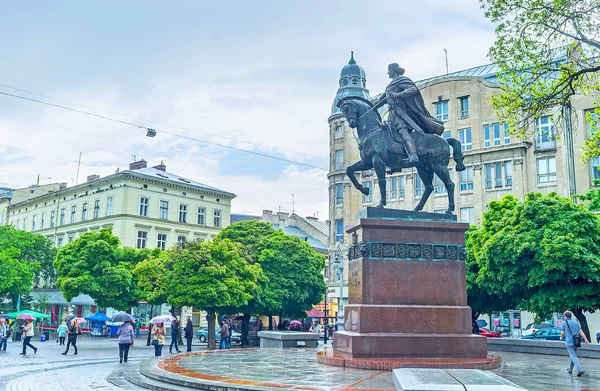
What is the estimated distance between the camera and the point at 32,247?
5394 cm

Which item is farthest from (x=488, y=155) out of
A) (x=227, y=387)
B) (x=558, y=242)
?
(x=227, y=387)

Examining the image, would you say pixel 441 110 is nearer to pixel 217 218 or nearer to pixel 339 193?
pixel 339 193

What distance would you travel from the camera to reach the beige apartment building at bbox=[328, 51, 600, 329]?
42.7 m

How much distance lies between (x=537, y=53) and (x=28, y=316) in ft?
76.7

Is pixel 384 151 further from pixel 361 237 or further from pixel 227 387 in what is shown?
pixel 227 387

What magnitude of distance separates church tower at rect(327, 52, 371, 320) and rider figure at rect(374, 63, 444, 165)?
132ft

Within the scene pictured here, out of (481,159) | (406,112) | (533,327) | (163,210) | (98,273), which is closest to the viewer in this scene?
(406,112)

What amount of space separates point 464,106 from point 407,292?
38848mm

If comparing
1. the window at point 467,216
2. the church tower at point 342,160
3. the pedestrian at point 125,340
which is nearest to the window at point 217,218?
the church tower at point 342,160

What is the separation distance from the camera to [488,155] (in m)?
47.0

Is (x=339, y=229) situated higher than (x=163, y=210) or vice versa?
(x=163, y=210)

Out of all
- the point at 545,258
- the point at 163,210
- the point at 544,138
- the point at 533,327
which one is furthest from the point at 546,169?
the point at 163,210

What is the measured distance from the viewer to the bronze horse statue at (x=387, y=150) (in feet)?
48.2

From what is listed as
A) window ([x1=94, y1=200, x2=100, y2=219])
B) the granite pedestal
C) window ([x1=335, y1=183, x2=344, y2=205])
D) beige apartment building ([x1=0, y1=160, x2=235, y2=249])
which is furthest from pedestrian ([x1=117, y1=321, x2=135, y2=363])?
window ([x1=94, y1=200, x2=100, y2=219])
